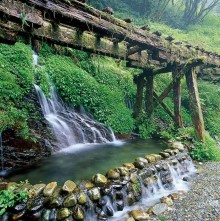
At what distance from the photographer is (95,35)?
18.1ft

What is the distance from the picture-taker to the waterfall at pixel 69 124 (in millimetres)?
6949

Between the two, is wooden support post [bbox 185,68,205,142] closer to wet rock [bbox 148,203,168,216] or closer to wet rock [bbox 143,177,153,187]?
wet rock [bbox 143,177,153,187]

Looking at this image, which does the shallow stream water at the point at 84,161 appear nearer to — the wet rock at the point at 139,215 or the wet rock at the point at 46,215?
the wet rock at the point at 46,215

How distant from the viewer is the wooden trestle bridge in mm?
3709

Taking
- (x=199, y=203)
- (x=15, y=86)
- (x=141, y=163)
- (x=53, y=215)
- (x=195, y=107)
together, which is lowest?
(x=199, y=203)

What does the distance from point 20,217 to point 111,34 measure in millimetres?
4126

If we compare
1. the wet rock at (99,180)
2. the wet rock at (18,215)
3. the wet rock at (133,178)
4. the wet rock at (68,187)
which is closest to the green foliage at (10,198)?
the wet rock at (18,215)

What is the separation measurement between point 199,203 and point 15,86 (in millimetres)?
5601

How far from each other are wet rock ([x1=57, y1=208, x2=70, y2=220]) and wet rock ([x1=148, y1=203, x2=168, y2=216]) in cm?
158

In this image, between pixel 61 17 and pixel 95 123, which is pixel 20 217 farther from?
pixel 95 123

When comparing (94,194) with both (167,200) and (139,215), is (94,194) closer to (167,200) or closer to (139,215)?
(139,215)

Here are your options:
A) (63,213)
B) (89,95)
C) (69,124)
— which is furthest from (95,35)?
(63,213)

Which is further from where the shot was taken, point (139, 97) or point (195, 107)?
point (139, 97)

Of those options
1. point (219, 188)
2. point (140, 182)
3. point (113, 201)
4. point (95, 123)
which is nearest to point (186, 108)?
point (95, 123)
